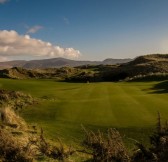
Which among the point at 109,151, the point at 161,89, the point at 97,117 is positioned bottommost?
the point at 161,89

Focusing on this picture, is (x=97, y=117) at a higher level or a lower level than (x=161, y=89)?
higher

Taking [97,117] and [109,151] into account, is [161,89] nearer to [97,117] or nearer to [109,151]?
[97,117]

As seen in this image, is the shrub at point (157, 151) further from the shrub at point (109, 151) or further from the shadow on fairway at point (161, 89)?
the shadow on fairway at point (161, 89)

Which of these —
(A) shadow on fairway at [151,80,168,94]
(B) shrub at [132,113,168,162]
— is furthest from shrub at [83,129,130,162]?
(A) shadow on fairway at [151,80,168,94]

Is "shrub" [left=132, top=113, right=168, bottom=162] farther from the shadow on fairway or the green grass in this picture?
the shadow on fairway

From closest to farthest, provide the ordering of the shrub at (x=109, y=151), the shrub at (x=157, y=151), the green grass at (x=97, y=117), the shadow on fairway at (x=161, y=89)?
the shrub at (x=157, y=151), the shrub at (x=109, y=151), the green grass at (x=97, y=117), the shadow on fairway at (x=161, y=89)

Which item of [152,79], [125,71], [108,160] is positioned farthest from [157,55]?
[108,160]

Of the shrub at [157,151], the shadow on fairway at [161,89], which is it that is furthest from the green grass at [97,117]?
the shadow on fairway at [161,89]

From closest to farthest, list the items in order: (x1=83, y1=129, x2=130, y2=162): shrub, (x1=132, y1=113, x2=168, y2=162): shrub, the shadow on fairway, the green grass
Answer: (x1=132, y1=113, x2=168, y2=162): shrub
(x1=83, y1=129, x2=130, y2=162): shrub
the green grass
the shadow on fairway

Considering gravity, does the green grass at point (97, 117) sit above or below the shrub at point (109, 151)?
below

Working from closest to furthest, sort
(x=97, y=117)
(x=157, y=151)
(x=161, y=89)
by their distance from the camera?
(x=157, y=151) → (x=97, y=117) → (x=161, y=89)

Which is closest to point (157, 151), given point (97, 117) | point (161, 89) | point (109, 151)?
point (109, 151)

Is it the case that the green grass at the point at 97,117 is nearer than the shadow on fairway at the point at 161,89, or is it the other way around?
the green grass at the point at 97,117

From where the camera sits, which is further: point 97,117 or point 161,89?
point 161,89
